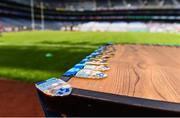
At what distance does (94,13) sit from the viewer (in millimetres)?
60250

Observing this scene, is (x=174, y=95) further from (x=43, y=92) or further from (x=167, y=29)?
(x=167, y=29)

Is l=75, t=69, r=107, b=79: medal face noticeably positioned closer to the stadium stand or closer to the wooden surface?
the wooden surface

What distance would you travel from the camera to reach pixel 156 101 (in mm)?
1189

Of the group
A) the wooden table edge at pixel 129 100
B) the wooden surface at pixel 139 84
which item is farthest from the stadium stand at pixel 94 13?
the wooden table edge at pixel 129 100

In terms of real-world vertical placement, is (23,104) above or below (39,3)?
Answer: below

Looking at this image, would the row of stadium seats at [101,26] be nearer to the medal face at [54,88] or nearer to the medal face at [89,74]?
the medal face at [89,74]

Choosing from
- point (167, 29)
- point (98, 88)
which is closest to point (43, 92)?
point (98, 88)

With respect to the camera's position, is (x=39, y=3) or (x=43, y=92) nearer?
(x=43, y=92)

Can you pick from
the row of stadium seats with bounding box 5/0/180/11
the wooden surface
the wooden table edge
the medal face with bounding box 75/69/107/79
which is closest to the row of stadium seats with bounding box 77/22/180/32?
the row of stadium seats with bounding box 5/0/180/11

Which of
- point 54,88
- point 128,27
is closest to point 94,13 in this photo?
point 128,27

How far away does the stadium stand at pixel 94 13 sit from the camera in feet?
171

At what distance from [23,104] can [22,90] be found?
0.58 metres

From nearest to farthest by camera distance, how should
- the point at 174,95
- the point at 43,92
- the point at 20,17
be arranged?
the point at 43,92 < the point at 174,95 < the point at 20,17

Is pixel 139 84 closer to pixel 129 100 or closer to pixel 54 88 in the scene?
pixel 129 100
